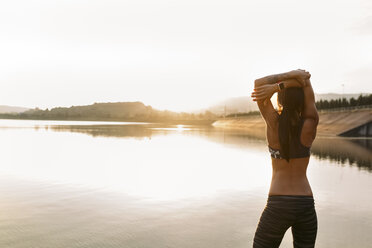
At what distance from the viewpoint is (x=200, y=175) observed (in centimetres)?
1510

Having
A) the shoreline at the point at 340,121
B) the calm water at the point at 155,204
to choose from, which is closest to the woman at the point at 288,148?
the calm water at the point at 155,204

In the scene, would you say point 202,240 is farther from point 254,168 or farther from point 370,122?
point 370,122

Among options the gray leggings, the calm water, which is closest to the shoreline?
the calm water

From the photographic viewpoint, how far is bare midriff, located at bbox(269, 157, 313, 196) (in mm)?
3264

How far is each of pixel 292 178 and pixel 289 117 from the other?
55 cm

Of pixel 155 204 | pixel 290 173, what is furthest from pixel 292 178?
pixel 155 204

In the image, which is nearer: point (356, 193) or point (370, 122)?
point (356, 193)

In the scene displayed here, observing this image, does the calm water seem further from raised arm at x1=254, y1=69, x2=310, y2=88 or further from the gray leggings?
raised arm at x1=254, y1=69, x2=310, y2=88

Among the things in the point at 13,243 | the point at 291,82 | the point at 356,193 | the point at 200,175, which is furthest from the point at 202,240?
the point at 200,175

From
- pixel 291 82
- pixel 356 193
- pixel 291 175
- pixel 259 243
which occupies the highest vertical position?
pixel 291 82

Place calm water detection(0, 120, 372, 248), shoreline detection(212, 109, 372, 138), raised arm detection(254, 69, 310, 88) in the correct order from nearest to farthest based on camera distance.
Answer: raised arm detection(254, 69, 310, 88) < calm water detection(0, 120, 372, 248) < shoreline detection(212, 109, 372, 138)

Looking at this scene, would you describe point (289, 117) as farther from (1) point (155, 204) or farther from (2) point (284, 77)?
(1) point (155, 204)

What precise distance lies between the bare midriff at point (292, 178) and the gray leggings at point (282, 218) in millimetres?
53

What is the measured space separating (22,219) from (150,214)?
2.82m
